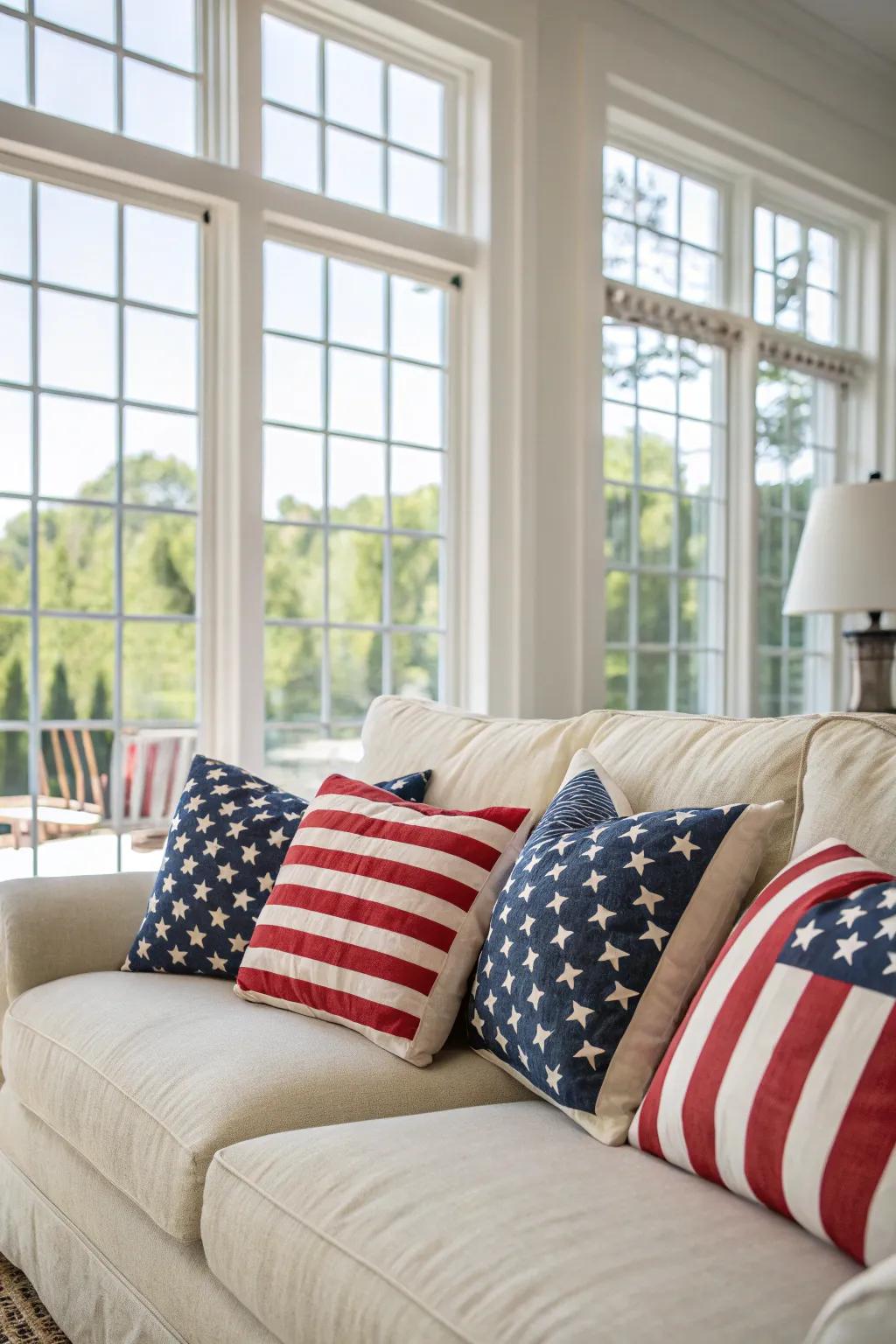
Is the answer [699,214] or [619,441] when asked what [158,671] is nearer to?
[619,441]

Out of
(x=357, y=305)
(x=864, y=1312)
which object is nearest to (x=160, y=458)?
(x=357, y=305)

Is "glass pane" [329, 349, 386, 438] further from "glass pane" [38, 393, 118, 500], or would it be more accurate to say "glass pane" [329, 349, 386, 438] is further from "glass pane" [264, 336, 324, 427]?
"glass pane" [38, 393, 118, 500]

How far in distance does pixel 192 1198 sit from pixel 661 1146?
547 millimetres

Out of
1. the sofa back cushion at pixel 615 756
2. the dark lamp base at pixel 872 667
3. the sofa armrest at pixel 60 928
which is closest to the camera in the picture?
the sofa back cushion at pixel 615 756

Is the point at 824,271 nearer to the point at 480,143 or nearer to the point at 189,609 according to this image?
the point at 480,143

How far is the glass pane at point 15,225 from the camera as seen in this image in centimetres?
279

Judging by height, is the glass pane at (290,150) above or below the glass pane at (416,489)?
above

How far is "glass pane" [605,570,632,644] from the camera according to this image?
3.91 metres

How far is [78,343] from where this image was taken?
2.91m

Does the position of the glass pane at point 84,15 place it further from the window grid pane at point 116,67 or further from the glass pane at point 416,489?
the glass pane at point 416,489

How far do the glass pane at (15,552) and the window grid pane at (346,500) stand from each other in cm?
63

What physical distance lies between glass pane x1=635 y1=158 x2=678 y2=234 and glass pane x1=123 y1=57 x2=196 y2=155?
1595mm

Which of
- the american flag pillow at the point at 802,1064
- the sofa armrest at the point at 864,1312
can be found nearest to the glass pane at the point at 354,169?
the american flag pillow at the point at 802,1064

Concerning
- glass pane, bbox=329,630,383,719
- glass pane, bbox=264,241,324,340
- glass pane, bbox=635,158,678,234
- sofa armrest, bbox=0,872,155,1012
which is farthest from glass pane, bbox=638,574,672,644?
sofa armrest, bbox=0,872,155,1012
